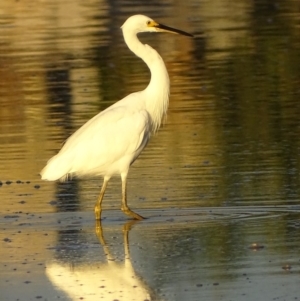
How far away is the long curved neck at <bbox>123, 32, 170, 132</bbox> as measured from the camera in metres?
10.5

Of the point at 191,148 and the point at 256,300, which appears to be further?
the point at 191,148

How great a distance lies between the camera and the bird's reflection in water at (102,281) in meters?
7.39

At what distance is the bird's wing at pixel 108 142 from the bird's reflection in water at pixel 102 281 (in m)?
1.71

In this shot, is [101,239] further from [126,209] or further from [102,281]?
[102,281]

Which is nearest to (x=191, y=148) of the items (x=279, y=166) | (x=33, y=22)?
(x=279, y=166)

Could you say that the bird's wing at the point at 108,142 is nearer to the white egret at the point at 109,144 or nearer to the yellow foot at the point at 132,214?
the white egret at the point at 109,144

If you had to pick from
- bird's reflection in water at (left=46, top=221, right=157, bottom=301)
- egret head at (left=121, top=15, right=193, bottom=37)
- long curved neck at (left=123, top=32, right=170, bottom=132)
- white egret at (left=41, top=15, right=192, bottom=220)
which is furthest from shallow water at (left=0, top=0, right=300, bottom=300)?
egret head at (left=121, top=15, right=193, bottom=37)

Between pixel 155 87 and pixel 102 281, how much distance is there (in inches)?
123

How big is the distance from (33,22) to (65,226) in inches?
648

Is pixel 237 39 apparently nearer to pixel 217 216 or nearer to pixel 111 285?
pixel 217 216

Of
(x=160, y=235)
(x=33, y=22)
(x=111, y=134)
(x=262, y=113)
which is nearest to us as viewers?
(x=160, y=235)

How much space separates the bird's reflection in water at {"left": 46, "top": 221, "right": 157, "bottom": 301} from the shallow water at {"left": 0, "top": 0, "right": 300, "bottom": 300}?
18mm

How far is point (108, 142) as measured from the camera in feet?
33.6

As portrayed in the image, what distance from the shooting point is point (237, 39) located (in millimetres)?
20297
